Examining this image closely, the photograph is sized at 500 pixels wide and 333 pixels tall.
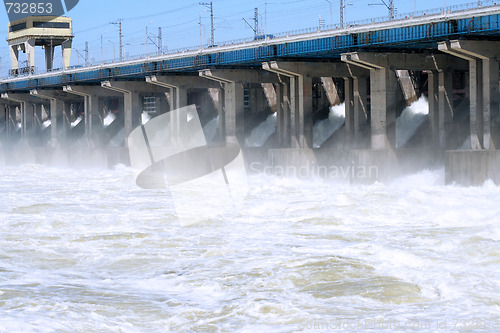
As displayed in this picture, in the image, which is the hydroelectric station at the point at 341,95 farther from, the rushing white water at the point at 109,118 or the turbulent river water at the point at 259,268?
the turbulent river water at the point at 259,268

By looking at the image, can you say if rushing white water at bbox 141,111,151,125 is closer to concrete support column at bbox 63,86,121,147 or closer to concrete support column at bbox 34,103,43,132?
concrete support column at bbox 63,86,121,147

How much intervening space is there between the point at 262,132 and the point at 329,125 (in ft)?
23.3

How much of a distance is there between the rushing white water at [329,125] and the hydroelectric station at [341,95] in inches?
4.2

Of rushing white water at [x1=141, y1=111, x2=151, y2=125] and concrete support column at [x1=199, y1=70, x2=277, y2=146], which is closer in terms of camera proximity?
concrete support column at [x1=199, y1=70, x2=277, y2=146]

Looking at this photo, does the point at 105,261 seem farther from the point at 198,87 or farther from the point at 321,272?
the point at 198,87

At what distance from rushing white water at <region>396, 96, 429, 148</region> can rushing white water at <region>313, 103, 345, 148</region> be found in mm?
6006

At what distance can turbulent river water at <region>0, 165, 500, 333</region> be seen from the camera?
1327 cm

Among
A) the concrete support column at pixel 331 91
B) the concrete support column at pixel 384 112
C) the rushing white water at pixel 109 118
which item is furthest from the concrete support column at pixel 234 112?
the rushing white water at pixel 109 118

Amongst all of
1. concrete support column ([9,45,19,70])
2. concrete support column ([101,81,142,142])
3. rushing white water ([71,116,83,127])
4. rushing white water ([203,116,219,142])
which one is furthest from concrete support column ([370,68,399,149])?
concrete support column ([9,45,19,70])

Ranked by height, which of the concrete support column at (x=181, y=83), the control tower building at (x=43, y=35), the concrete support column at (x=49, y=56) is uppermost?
the control tower building at (x=43, y=35)

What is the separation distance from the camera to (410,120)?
51.2 meters

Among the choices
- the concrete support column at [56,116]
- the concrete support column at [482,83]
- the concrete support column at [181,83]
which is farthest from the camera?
the concrete support column at [56,116]

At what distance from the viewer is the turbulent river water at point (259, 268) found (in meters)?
13.3

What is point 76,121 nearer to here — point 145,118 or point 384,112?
point 145,118
